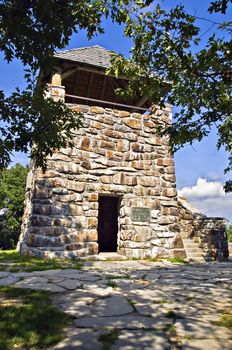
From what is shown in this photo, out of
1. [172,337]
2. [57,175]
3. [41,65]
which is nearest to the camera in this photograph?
[172,337]

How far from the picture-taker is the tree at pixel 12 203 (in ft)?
59.7

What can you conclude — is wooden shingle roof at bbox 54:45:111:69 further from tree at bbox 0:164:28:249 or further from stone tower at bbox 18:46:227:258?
tree at bbox 0:164:28:249

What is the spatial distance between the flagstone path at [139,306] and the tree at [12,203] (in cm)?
1382

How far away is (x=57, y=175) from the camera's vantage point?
312 inches

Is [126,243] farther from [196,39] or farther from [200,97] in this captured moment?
[196,39]

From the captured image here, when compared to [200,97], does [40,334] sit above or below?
below

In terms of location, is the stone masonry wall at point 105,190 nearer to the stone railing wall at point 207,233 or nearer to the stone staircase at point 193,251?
the stone staircase at point 193,251

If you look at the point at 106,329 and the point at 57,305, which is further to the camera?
the point at 57,305

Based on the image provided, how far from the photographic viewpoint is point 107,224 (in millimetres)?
11688

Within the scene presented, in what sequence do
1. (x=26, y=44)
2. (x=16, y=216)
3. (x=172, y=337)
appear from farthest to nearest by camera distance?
(x=16, y=216)
(x=26, y=44)
(x=172, y=337)

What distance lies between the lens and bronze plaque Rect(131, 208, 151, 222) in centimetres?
851

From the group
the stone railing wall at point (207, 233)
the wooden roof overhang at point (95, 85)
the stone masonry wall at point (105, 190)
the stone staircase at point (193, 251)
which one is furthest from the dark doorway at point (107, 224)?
the wooden roof overhang at point (95, 85)

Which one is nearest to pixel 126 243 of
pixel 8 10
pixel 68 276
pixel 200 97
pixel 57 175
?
pixel 57 175

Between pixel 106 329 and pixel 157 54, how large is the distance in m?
3.96
